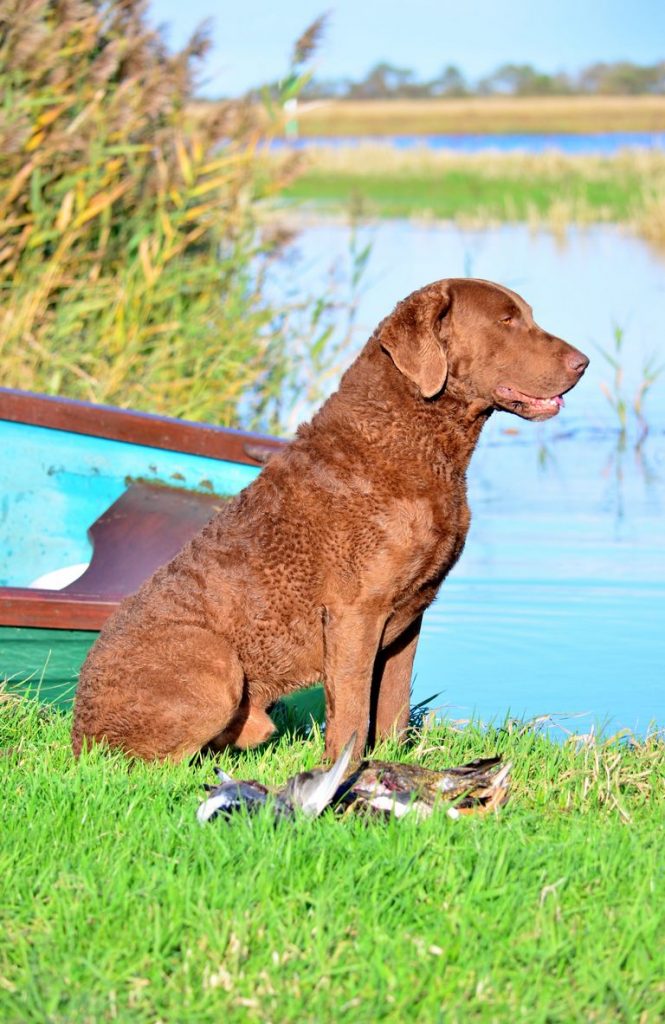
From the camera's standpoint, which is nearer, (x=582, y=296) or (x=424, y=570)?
(x=424, y=570)

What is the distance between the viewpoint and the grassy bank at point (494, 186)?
27.4 meters

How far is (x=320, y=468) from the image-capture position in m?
4.68

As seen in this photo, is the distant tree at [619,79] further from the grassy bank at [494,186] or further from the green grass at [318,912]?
the green grass at [318,912]

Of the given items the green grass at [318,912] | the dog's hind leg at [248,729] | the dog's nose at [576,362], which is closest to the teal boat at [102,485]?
the dog's hind leg at [248,729]

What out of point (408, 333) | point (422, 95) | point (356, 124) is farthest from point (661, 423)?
point (422, 95)

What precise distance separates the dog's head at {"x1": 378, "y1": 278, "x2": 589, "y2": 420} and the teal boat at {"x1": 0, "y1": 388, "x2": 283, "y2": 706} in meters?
2.07

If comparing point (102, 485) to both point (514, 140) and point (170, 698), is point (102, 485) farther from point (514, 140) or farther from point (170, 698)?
point (514, 140)

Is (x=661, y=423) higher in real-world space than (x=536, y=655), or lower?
lower

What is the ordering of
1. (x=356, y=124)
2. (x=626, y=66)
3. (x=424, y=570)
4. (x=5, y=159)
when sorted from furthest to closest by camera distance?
1. (x=626, y=66)
2. (x=356, y=124)
3. (x=5, y=159)
4. (x=424, y=570)

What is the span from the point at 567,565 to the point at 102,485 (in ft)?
10.3

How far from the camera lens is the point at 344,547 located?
4.57 metres

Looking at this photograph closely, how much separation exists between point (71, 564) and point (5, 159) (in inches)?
112

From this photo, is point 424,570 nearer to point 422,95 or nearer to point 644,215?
point 644,215

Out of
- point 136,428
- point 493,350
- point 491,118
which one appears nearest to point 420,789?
point 493,350
